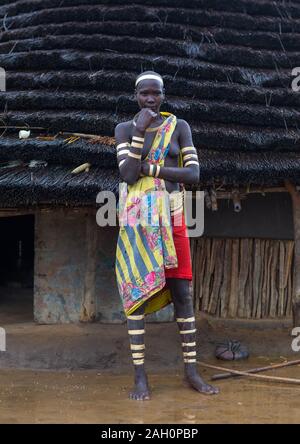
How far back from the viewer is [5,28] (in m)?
7.17

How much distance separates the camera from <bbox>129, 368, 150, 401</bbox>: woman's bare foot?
178 inches

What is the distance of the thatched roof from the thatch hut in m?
0.01

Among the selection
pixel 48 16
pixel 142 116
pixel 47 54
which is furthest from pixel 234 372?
pixel 48 16

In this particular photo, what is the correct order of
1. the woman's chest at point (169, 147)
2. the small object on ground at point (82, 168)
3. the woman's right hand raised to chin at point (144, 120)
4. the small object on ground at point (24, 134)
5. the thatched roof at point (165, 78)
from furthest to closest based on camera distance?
1. the small object on ground at point (24, 134)
2. the thatched roof at point (165, 78)
3. the small object on ground at point (82, 168)
4. the woman's chest at point (169, 147)
5. the woman's right hand raised to chin at point (144, 120)

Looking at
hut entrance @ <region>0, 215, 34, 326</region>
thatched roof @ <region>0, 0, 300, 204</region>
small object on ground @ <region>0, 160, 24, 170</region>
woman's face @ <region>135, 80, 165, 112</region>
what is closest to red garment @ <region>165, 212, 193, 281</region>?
woman's face @ <region>135, 80, 165, 112</region>

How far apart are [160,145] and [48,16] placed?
296 centimetres

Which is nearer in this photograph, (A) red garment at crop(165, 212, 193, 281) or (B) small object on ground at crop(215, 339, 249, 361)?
(A) red garment at crop(165, 212, 193, 281)

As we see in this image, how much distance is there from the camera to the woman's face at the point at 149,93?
450 centimetres

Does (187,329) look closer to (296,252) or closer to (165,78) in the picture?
(296,252)

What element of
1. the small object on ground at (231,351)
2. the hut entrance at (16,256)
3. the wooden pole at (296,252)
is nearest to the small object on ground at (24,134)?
the wooden pole at (296,252)

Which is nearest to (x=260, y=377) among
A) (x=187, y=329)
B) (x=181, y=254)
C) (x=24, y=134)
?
(x=187, y=329)

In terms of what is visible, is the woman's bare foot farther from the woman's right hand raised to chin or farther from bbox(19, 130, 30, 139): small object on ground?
bbox(19, 130, 30, 139): small object on ground

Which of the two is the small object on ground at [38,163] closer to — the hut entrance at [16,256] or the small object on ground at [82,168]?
the small object on ground at [82,168]

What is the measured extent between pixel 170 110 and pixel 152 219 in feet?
5.63
